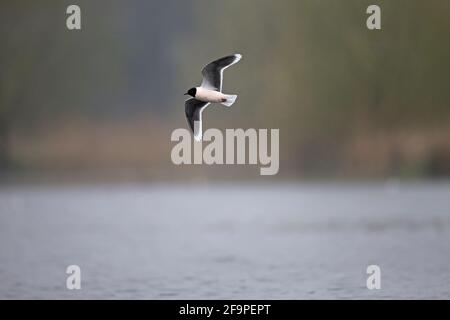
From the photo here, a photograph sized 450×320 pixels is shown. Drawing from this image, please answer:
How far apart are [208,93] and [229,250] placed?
1001cm

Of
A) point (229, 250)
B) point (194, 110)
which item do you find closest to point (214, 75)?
point (194, 110)

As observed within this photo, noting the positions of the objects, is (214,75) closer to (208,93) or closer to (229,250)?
(208,93)

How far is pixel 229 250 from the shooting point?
21.1m

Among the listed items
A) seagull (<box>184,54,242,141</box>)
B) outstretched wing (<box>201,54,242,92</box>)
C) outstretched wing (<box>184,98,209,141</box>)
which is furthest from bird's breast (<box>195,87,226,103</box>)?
outstretched wing (<box>184,98,209,141</box>)

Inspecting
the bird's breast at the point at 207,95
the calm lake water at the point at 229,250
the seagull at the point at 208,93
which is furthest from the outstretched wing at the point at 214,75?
the calm lake water at the point at 229,250

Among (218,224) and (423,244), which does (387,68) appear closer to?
(218,224)

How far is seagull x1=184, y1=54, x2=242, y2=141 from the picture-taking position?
1138 centimetres

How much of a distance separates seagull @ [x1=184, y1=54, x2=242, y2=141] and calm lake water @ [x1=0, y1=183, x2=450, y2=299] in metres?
3.37

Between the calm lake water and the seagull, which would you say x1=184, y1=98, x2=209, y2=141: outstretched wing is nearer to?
the seagull

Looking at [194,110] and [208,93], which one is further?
[194,110]

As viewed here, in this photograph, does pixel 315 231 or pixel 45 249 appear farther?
pixel 315 231

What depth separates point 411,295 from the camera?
541 inches
